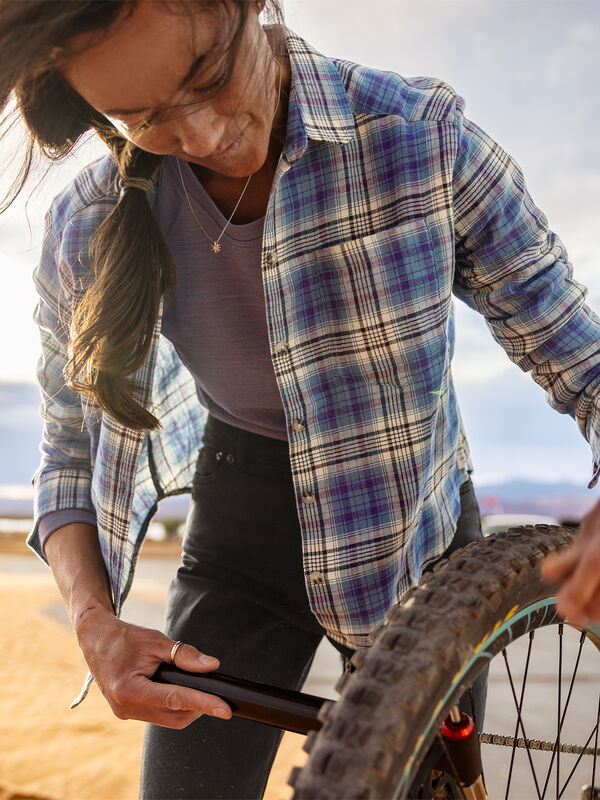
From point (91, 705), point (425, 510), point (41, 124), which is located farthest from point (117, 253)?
point (91, 705)

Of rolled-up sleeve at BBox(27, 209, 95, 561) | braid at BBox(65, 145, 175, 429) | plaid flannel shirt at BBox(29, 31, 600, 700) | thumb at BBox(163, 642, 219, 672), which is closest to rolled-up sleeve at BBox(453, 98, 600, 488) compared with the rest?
plaid flannel shirt at BBox(29, 31, 600, 700)

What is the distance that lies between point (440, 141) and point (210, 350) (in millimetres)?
526

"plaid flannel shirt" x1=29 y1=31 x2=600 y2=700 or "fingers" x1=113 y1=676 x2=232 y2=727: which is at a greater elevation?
"plaid flannel shirt" x1=29 y1=31 x2=600 y2=700

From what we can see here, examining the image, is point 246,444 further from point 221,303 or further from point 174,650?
point 174,650

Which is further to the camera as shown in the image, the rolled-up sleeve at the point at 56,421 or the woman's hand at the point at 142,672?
the rolled-up sleeve at the point at 56,421

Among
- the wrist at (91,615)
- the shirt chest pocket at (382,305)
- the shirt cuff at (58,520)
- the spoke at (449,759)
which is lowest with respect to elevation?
the wrist at (91,615)

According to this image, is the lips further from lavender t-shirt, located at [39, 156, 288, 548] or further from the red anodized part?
the red anodized part

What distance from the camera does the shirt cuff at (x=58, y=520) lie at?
4.67ft

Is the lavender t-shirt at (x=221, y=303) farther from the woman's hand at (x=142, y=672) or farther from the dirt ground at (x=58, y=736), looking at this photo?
the dirt ground at (x=58, y=736)

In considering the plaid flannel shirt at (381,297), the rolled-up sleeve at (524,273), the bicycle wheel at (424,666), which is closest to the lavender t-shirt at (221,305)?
the plaid flannel shirt at (381,297)

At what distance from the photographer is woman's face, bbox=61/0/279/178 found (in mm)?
827

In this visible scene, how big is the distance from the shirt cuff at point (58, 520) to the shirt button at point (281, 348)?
0.57 metres

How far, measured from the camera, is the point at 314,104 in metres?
1.08

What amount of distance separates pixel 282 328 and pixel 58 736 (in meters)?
3.58
